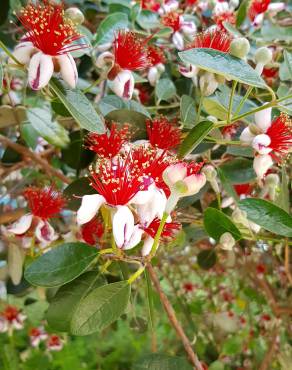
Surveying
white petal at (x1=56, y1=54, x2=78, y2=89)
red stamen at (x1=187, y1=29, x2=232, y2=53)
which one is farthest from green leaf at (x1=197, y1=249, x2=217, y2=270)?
white petal at (x1=56, y1=54, x2=78, y2=89)

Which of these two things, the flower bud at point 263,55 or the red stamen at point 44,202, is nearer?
the flower bud at point 263,55

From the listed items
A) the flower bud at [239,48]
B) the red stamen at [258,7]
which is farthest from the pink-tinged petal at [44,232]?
the red stamen at [258,7]

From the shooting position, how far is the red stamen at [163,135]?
0.82 meters

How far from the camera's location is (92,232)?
0.97 m

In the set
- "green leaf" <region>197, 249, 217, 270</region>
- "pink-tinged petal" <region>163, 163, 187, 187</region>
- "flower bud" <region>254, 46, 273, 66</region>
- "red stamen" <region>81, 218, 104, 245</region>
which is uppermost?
"flower bud" <region>254, 46, 273, 66</region>

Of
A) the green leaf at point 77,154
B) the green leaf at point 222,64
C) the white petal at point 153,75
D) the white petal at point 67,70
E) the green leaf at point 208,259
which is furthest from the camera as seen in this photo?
the green leaf at point 208,259

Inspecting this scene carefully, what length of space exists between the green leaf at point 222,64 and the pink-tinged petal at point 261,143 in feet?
0.42

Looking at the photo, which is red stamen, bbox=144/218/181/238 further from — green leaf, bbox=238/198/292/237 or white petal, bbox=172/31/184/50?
white petal, bbox=172/31/184/50

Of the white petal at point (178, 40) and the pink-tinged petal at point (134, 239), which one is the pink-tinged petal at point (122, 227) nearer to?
the pink-tinged petal at point (134, 239)

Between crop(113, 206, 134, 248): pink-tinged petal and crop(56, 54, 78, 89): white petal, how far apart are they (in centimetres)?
19

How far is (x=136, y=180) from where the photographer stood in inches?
26.8

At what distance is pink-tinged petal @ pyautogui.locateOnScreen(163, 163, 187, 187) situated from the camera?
0.64 metres

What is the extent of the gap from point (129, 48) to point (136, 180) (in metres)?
0.27

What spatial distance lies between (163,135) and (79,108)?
6.6 inches
